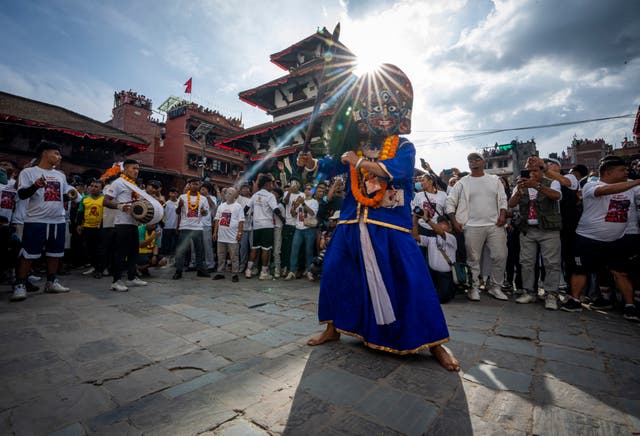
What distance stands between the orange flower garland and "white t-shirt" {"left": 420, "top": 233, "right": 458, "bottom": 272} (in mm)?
2844

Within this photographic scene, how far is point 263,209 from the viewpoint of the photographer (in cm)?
701

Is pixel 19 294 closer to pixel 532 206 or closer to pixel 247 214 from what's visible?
pixel 247 214

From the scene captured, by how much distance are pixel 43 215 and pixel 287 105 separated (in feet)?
49.7

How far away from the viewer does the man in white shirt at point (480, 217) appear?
482cm

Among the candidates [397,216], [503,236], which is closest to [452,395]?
[397,216]

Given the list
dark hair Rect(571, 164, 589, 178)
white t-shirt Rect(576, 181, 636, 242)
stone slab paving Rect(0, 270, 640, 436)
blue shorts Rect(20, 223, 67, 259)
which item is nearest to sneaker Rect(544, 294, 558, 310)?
stone slab paving Rect(0, 270, 640, 436)

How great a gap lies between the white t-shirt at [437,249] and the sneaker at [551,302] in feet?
4.53

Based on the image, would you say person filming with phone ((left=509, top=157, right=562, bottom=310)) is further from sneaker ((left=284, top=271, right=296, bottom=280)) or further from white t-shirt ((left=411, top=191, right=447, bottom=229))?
sneaker ((left=284, top=271, right=296, bottom=280))

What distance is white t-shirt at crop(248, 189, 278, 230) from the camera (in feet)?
22.9

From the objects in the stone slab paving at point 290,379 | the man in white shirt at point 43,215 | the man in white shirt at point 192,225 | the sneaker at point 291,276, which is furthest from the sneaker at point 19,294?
the sneaker at point 291,276

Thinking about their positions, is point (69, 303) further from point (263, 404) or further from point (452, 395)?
point (452, 395)

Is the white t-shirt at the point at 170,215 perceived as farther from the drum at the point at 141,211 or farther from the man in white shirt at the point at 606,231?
the man in white shirt at the point at 606,231

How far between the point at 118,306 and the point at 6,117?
19.9m

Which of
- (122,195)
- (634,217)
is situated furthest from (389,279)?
(122,195)
